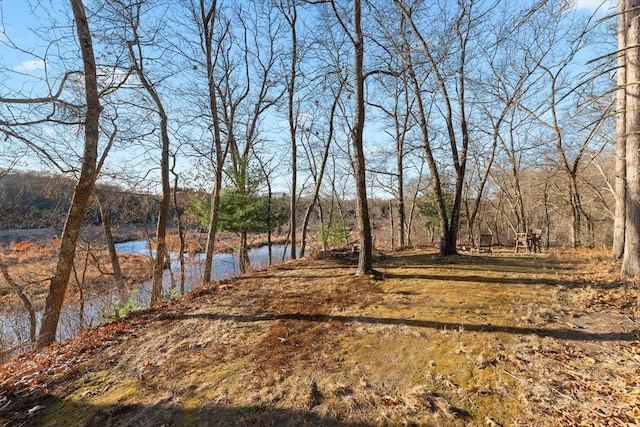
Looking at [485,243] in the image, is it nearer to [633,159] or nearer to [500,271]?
[500,271]

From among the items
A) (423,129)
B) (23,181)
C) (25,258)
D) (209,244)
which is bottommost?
(25,258)

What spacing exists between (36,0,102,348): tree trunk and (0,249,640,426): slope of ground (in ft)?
2.82

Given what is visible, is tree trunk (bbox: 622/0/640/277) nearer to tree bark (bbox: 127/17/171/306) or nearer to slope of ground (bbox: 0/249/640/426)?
slope of ground (bbox: 0/249/640/426)

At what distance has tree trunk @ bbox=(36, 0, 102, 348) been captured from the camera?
4.59 m

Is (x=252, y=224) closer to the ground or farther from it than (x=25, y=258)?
farther from it

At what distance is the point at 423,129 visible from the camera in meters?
9.45

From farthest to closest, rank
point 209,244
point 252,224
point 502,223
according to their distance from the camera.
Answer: point 502,223, point 252,224, point 209,244

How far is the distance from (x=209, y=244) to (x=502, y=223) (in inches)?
1201

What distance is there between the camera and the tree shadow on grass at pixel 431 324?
132 inches

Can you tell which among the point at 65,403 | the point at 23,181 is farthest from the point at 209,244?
the point at 23,181

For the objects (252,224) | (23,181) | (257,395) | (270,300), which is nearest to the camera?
(257,395)

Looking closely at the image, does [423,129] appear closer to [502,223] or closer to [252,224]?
[252,224]

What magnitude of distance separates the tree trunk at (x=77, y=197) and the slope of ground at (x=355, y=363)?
859mm

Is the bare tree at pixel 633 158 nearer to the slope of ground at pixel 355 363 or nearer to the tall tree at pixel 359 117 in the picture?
the slope of ground at pixel 355 363
